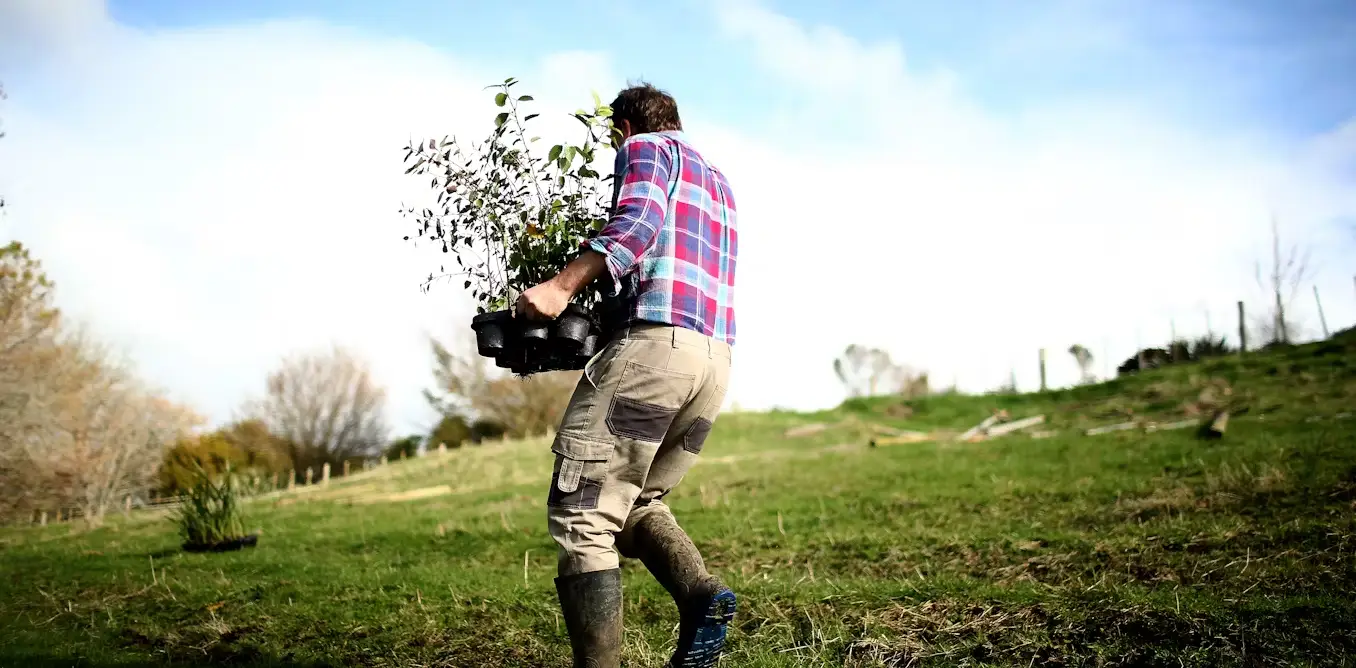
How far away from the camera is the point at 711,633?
302 centimetres

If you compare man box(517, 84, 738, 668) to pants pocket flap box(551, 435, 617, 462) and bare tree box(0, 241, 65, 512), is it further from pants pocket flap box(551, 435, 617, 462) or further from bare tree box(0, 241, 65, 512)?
bare tree box(0, 241, 65, 512)

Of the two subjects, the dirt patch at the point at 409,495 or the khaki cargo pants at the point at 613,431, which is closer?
the khaki cargo pants at the point at 613,431

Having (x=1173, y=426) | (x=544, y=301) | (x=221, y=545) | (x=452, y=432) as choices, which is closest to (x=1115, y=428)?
(x=1173, y=426)

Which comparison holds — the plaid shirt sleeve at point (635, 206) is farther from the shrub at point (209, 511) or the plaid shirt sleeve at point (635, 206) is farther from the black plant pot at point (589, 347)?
the shrub at point (209, 511)

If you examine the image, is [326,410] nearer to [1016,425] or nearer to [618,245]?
[1016,425]

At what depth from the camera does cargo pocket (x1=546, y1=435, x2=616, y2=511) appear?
2.93 meters

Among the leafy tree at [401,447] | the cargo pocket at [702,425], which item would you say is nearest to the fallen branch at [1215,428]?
the cargo pocket at [702,425]

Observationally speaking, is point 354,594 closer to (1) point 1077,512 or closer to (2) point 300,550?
(2) point 300,550

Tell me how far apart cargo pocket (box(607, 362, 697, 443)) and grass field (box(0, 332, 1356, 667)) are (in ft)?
4.60

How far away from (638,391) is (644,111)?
113 centimetres

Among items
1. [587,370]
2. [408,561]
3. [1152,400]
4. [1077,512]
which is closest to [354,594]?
[408,561]

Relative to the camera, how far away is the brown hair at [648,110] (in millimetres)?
3410

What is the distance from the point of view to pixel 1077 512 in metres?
7.79

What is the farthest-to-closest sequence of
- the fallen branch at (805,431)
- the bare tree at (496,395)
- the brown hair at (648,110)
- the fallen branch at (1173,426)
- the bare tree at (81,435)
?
the bare tree at (496,395)
the fallen branch at (805,431)
the bare tree at (81,435)
the fallen branch at (1173,426)
the brown hair at (648,110)
